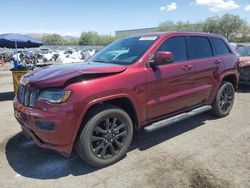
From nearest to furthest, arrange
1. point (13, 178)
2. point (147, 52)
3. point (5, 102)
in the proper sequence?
point (13, 178) < point (147, 52) < point (5, 102)

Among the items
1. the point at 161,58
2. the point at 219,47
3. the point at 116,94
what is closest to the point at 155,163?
the point at 116,94

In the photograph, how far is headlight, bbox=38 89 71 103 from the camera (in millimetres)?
3095

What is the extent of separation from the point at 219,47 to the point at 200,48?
796mm

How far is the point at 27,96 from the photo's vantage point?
3477mm

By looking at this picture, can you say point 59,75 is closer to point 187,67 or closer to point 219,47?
point 187,67

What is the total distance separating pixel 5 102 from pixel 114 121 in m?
5.61

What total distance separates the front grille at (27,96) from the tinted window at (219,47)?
12.4ft

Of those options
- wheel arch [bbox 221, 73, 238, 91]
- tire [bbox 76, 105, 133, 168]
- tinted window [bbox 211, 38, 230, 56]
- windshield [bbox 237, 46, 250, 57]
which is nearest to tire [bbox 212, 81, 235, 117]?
wheel arch [bbox 221, 73, 238, 91]

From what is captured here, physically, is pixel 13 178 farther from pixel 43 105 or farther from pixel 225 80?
pixel 225 80

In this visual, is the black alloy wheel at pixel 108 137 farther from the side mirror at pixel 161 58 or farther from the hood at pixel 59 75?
the side mirror at pixel 161 58

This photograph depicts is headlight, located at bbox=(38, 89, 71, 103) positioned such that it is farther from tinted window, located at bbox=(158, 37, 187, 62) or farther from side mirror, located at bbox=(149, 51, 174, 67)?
tinted window, located at bbox=(158, 37, 187, 62)

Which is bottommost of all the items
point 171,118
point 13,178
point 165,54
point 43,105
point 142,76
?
point 13,178

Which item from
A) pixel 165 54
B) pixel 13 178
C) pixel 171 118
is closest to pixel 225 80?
pixel 171 118

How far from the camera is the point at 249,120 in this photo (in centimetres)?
553
